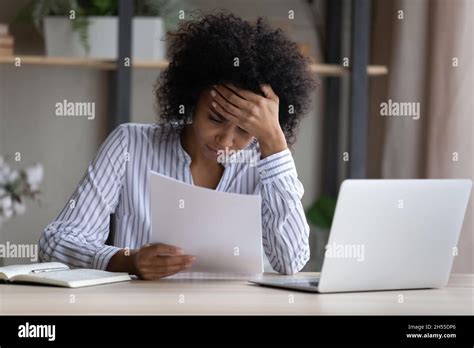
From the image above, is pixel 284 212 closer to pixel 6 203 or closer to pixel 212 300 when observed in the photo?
pixel 212 300

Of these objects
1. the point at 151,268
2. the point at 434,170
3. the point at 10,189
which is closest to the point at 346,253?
the point at 151,268

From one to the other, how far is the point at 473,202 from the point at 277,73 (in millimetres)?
1019

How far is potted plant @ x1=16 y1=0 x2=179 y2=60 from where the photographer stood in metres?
3.40

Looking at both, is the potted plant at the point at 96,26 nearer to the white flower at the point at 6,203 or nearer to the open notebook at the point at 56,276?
the white flower at the point at 6,203

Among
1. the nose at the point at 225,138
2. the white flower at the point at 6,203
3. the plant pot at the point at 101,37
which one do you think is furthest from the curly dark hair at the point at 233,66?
the white flower at the point at 6,203

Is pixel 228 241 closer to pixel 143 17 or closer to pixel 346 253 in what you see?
pixel 346 253

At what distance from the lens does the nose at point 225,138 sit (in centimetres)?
207

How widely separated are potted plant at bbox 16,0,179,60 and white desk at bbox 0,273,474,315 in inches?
73.2

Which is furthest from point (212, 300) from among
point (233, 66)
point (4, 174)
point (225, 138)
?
point (4, 174)

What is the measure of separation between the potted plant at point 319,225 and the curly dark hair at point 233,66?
1312 mm

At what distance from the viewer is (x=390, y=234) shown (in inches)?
61.4

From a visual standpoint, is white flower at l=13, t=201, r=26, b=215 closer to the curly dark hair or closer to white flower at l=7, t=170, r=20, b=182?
white flower at l=7, t=170, r=20, b=182

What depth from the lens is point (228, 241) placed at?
174 centimetres
